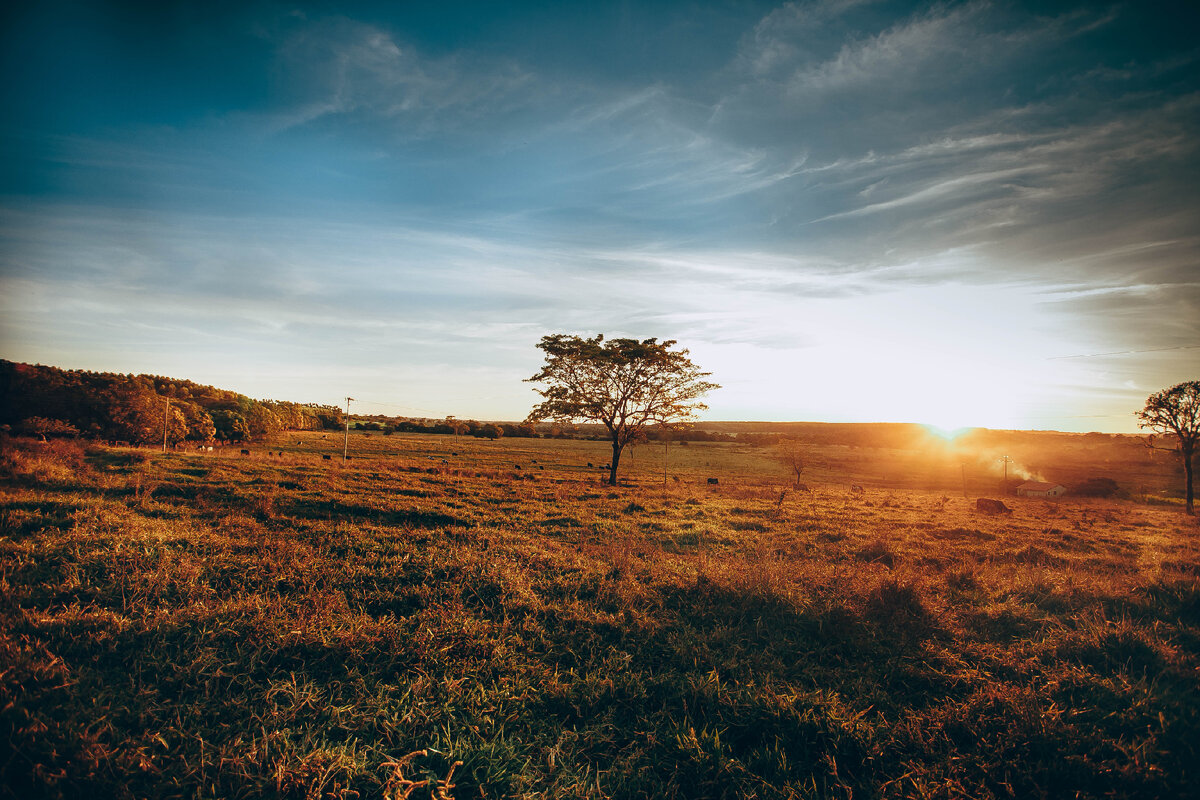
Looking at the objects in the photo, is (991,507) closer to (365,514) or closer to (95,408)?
(365,514)

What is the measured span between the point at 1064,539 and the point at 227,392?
296 feet

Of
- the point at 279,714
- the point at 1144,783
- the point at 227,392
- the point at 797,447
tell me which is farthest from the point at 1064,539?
the point at 227,392

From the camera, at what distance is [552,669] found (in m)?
5.36

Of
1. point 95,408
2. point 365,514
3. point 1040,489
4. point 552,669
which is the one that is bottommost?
point 1040,489

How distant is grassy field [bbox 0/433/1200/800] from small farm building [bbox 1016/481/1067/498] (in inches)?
1698

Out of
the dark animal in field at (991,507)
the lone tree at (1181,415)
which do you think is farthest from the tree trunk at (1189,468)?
the dark animal in field at (991,507)

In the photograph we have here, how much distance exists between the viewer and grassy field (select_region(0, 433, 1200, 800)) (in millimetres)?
3703

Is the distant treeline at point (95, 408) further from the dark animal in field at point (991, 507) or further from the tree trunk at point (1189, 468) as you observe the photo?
the tree trunk at point (1189, 468)

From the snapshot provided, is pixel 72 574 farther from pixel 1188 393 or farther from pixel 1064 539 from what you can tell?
pixel 1188 393

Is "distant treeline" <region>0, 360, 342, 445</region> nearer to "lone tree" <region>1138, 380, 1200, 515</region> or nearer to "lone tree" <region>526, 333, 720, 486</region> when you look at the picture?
"lone tree" <region>526, 333, 720, 486</region>

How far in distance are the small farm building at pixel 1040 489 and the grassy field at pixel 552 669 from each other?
43.1 metres

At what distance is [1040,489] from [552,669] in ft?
203

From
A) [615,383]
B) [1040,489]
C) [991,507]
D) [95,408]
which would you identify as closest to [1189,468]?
[991,507]

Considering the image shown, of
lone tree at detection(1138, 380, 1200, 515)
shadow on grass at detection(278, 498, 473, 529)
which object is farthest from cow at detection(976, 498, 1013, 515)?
shadow on grass at detection(278, 498, 473, 529)
